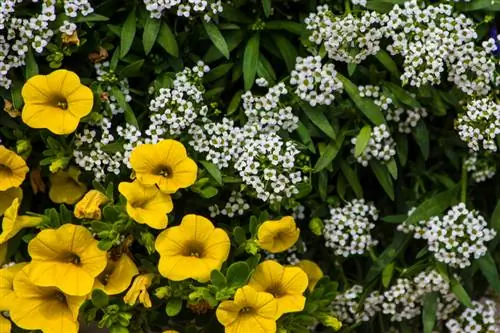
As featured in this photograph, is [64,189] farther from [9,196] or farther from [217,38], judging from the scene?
[217,38]

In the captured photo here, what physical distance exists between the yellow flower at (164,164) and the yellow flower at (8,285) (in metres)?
0.38

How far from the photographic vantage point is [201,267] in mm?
2041

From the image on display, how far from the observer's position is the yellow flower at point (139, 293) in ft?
6.69

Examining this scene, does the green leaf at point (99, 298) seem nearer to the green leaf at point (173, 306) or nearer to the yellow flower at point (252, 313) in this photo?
the green leaf at point (173, 306)

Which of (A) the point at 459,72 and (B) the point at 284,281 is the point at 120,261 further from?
(A) the point at 459,72

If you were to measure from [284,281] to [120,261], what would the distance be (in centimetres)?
39

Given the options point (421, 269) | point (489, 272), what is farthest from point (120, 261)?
point (489, 272)

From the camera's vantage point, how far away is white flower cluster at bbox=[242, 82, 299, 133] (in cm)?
222

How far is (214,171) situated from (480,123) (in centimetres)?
65

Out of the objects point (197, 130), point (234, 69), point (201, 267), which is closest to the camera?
point (201, 267)

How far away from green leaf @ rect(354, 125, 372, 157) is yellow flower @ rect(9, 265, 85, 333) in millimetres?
747

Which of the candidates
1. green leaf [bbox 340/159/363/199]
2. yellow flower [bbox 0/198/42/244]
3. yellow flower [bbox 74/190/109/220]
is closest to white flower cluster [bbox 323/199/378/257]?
green leaf [bbox 340/159/363/199]

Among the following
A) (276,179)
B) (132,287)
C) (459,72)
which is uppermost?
(459,72)

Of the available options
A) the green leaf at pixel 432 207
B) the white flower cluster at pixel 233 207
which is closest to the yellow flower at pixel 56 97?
the white flower cluster at pixel 233 207
